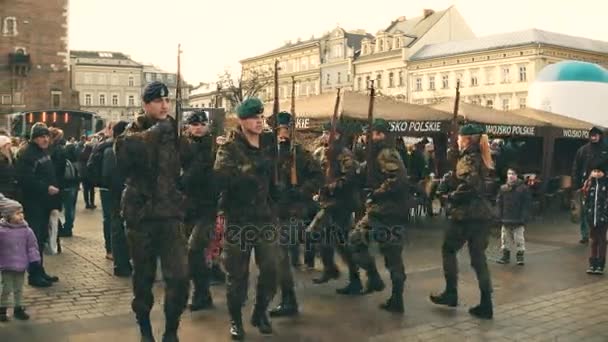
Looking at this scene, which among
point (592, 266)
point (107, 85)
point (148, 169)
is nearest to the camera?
point (148, 169)

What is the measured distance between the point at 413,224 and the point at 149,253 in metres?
9.79

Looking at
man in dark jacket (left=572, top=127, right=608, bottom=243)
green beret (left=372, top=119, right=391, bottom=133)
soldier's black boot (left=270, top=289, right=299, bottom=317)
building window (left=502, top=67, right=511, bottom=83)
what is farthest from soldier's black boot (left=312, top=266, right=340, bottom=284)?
building window (left=502, top=67, right=511, bottom=83)

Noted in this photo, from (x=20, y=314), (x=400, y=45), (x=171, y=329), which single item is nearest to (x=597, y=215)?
(x=171, y=329)

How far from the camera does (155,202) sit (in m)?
4.96

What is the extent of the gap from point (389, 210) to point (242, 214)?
Answer: 1.84 meters

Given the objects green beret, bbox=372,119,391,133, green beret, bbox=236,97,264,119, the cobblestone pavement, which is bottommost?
the cobblestone pavement

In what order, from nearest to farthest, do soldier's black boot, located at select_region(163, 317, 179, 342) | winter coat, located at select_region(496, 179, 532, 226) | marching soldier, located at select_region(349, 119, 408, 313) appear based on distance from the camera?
soldier's black boot, located at select_region(163, 317, 179, 342), marching soldier, located at select_region(349, 119, 408, 313), winter coat, located at select_region(496, 179, 532, 226)

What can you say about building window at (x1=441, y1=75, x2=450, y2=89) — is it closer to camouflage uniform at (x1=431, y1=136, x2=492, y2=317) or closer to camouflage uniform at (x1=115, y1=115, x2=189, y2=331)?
camouflage uniform at (x1=431, y1=136, x2=492, y2=317)

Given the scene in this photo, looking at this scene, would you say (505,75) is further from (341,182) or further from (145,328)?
(145,328)

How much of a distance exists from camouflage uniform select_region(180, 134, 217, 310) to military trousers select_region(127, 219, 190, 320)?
1288 mm

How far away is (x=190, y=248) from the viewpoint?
6.64 meters

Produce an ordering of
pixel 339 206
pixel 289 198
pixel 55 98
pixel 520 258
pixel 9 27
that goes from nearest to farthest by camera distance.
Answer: pixel 289 198 < pixel 339 206 < pixel 520 258 < pixel 9 27 < pixel 55 98

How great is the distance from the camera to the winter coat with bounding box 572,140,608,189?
952 cm

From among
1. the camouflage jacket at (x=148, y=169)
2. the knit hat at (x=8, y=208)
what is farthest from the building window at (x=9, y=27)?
the camouflage jacket at (x=148, y=169)
